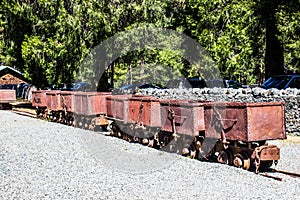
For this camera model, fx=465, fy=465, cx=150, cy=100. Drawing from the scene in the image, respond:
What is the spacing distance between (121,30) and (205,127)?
62.7 ft

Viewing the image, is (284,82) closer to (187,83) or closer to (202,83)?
(202,83)

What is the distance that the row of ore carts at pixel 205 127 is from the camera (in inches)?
429

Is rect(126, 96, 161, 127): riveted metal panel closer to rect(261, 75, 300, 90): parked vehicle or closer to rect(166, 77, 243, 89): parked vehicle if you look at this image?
rect(261, 75, 300, 90): parked vehicle

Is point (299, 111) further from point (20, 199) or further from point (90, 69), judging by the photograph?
point (90, 69)

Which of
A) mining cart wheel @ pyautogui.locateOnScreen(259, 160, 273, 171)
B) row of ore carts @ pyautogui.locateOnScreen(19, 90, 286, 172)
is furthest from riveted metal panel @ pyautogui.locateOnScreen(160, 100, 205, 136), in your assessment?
mining cart wheel @ pyautogui.locateOnScreen(259, 160, 273, 171)

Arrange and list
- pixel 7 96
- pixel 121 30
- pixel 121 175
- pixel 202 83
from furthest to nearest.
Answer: pixel 7 96 < pixel 202 83 < pixel 121 30 < pixel 121 175

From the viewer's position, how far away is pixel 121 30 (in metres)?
30.4

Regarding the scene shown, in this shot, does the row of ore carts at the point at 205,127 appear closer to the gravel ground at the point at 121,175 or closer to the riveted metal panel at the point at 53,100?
the gravel ground at the point at 121,175

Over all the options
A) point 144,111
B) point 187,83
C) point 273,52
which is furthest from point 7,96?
point 144,111

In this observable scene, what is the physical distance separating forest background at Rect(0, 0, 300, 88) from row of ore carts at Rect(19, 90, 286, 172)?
37.9 ft

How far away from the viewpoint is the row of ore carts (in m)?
10.9

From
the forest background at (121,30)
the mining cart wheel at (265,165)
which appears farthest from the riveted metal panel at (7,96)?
the mining cart wheel at (265,165)

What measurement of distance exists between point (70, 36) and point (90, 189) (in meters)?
21.1

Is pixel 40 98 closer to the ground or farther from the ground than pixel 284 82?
closer to the ground
